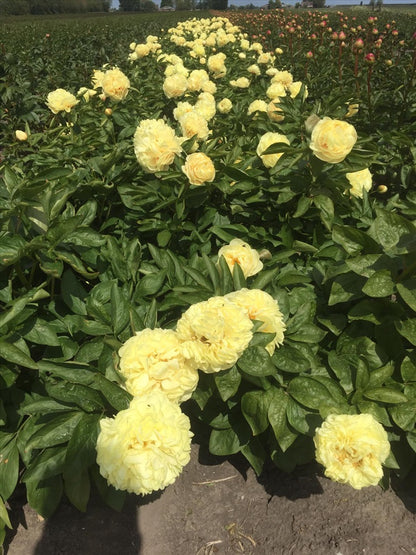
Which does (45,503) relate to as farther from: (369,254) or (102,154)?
(102,154)

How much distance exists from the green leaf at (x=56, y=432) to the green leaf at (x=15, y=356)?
188 mm

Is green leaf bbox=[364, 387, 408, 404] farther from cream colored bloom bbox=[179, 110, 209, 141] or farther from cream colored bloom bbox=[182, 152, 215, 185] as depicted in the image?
cream colored bloom bbox=[179, 110, 209, 141]

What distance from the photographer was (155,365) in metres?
1.12

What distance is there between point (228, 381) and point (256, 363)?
12cm

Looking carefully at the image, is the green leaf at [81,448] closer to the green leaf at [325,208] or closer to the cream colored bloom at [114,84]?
the green leaf at [325,208]

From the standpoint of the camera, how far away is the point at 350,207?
2.09 metres

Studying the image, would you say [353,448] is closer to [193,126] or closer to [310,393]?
[310,393]

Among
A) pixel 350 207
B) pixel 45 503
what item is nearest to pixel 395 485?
pixel 350 207

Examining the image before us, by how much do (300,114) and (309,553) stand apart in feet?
7.69

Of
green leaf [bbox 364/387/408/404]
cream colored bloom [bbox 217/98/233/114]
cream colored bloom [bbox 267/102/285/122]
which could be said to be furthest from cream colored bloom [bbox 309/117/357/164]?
cream colored bloom [bbox 217/98/233/114]

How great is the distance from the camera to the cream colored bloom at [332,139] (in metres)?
1.60

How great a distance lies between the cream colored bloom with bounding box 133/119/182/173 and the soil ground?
4.72 ft

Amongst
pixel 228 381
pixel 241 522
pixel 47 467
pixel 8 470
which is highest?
pixel 228 381

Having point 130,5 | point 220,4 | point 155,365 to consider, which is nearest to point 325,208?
point 155,365
